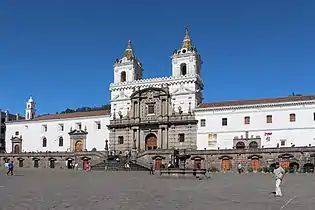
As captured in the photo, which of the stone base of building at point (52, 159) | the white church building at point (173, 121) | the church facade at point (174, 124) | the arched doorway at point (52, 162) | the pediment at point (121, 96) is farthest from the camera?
the pediment at point (121, 96)

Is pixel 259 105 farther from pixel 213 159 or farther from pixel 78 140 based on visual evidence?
pixel 78 140

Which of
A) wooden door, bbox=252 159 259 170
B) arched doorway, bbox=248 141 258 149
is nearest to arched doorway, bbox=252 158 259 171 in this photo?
wooden door, bbox=252 159 259 170

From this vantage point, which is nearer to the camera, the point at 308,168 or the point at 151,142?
the point at 308,168

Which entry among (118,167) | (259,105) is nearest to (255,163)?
(259,105)

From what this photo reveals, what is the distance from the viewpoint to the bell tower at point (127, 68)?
67750 millimetres

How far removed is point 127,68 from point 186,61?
10661 millimetres

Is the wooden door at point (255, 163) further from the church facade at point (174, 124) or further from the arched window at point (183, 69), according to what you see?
the arched window at point (183, 69)

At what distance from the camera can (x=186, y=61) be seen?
63812 mm

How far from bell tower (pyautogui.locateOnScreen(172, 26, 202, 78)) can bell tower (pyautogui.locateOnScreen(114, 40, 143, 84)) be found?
751 centimetres

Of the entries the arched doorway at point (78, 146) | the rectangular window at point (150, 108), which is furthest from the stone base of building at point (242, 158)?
the arched doorway at point (78, 146)

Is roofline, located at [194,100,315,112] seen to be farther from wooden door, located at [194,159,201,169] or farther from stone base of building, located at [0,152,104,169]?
stone base of building, located at [0,152,104,169]

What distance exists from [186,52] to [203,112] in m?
11.0

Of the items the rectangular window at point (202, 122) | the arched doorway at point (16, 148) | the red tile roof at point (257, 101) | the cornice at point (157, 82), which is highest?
the cornice at point (157, 82)

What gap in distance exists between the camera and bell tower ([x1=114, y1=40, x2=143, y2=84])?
222 ft
